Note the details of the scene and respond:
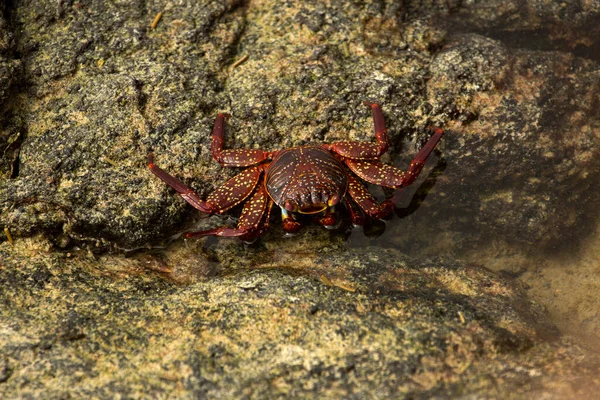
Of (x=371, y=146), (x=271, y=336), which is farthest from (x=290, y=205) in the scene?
(x=271, y=336)

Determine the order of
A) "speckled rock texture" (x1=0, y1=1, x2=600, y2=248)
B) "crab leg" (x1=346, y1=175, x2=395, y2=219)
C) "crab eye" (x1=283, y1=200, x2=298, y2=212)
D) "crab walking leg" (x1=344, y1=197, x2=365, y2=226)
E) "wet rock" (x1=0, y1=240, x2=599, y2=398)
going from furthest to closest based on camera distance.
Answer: "crab walking leg" (x1=344, y1=197, x2=365, y2=226) < "crab leg" (x1=346, y1=175, x2=395, y2=219) < "speckled rock texture" (x1=0, y1=1, x2=600, y2=248) < "crab eye" (x1=283, y1=200, x2=298, y2=212) < "wet rock" (x1=0, y1=240, x2=599, y2=398)

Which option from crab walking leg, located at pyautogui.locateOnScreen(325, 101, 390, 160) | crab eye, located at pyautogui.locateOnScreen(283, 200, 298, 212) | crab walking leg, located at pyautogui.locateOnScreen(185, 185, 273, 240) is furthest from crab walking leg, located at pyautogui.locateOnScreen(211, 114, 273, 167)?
crab walking leg, located at pyautogui.locateOnScreen(325, 101, 390, 160)

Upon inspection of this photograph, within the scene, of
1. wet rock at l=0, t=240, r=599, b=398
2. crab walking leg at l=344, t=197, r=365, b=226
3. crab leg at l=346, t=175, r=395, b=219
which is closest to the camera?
wet rock at l=0, t=240, r=599, b=398

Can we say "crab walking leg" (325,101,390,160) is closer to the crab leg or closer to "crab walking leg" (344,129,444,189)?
"crab walking leg" (344,129,444,189)

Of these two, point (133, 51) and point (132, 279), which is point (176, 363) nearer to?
point (132, 279)

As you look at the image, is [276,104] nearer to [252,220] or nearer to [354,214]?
[252,220]

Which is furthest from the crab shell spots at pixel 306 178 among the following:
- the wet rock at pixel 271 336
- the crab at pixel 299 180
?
the wet rock at pixel 271 336

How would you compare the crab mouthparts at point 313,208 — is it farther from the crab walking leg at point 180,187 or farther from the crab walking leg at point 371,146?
the crab walking leg at point 180,187

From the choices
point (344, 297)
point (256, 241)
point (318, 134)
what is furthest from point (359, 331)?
point (318, 134)
